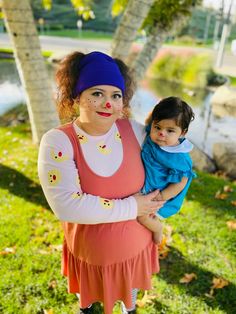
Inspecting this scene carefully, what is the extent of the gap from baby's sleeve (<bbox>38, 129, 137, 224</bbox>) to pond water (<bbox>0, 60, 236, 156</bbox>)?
5428 millimetres

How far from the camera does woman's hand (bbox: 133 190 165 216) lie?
6.69 ft

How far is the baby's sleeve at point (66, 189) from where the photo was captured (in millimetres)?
1865

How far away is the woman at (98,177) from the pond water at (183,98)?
16.9ft

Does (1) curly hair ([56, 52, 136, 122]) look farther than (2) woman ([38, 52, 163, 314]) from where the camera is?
Yes

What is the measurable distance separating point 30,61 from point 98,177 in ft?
10.5

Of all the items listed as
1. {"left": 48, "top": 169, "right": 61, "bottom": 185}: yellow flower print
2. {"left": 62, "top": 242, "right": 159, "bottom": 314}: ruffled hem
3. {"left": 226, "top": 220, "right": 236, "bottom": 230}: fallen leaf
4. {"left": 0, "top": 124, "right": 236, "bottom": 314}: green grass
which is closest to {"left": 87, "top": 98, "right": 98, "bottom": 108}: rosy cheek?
{"left": 48, "top": 169, "right": 61, "bottom": 185}: yellow flower print

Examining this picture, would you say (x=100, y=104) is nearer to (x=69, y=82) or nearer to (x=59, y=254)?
(x=69, y=82)

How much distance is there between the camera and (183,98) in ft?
46.0

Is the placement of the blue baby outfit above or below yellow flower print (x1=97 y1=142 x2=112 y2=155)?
below

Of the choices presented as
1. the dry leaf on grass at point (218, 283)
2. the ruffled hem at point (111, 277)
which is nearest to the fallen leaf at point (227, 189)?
the dry leaf on grass at point (218, 283)

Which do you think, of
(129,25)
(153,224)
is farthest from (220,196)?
(153,224)

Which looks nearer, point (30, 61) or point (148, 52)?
point (30, 61)

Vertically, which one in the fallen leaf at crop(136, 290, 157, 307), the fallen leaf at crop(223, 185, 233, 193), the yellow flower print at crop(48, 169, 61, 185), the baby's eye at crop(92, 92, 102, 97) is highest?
the baby's eye at crop(92, 92, 102, 97)

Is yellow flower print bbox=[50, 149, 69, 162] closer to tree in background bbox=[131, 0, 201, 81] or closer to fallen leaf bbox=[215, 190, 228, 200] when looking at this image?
tree in background bbox=[131, 0, 201, 81]
